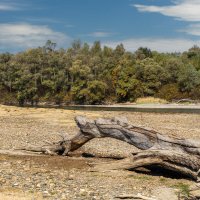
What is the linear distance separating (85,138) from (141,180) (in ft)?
14.3

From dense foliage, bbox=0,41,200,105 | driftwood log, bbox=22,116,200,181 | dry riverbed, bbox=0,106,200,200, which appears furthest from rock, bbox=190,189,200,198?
dense foliage, bbox=0,41,200,105

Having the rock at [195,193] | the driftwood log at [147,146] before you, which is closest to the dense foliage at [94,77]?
the driftwood log at [147,146]

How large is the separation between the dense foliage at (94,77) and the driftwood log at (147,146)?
101 m

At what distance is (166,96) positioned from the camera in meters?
118

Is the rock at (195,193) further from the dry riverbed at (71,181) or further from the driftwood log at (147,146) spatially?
the driftwood log at (147,146)

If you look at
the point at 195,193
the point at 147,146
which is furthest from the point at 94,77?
the point at 195,193

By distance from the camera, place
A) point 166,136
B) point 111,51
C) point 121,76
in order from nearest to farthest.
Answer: point 166,136 < point 121,76 < point 111,51

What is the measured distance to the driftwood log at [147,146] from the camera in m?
15.2

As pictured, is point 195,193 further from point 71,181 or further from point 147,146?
point 71,181

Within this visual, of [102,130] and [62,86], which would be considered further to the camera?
[62,86]

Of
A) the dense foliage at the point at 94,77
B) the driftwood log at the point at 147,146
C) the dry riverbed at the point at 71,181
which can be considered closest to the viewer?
the dry riverbed at the point at 71,181

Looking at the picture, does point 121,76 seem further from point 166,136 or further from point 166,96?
point 166,136

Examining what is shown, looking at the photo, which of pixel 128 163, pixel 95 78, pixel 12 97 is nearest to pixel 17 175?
pixel 128 163

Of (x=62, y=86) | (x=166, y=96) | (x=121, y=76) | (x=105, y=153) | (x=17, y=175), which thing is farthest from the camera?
(x=62, y=86)
